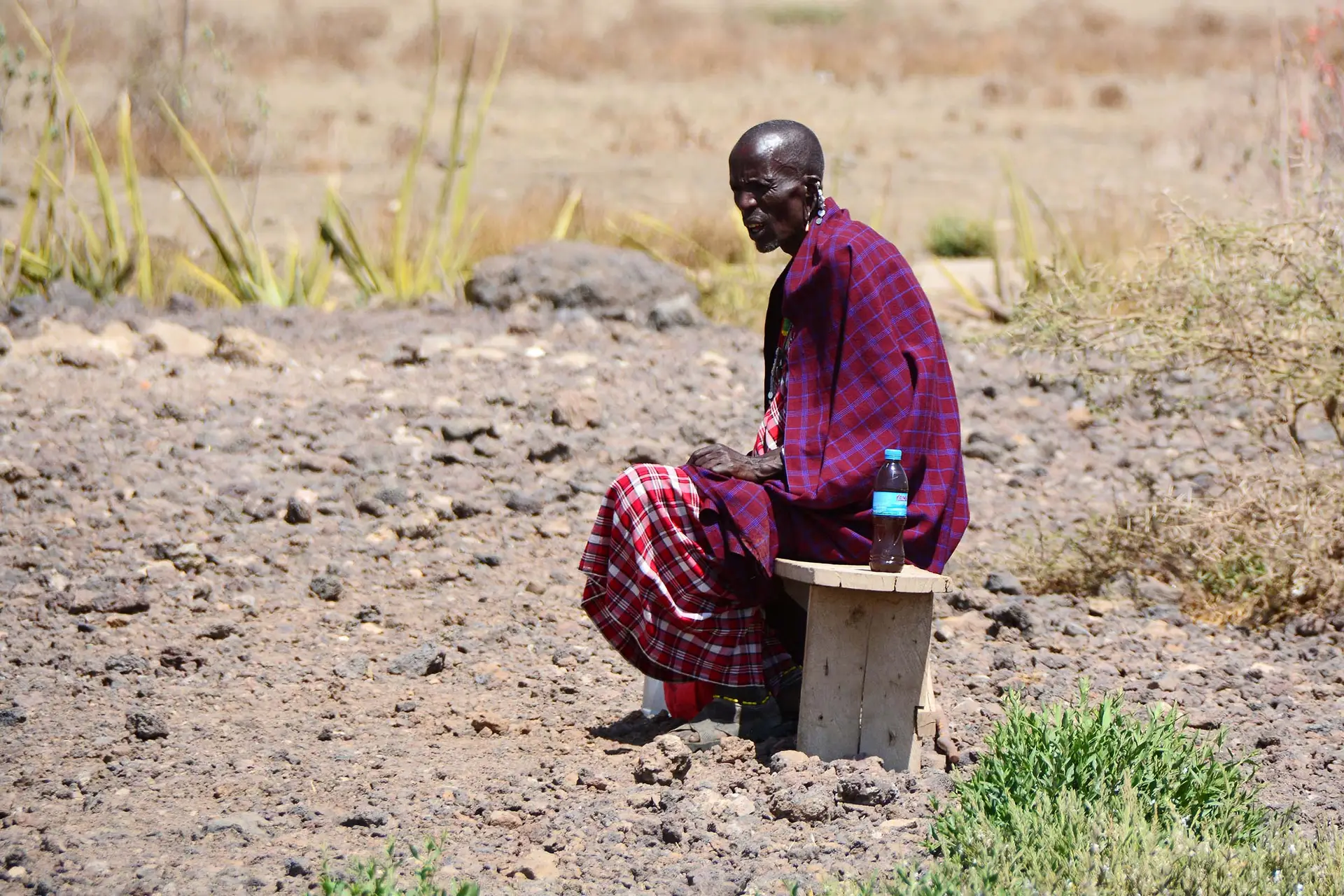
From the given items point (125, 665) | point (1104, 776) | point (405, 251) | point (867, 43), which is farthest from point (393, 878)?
point (867, 43)

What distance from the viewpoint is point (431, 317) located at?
7.99m

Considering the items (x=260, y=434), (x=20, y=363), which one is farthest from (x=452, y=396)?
(x=20, y=363)

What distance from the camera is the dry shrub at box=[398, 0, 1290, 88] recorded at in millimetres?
28500

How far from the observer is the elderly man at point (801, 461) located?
3.64 m

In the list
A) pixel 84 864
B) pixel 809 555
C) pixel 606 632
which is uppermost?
pixel 809 555

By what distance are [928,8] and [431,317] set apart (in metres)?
Result: 39.2

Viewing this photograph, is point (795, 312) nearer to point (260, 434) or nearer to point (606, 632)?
point (606, 632)

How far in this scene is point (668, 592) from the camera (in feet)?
12.4

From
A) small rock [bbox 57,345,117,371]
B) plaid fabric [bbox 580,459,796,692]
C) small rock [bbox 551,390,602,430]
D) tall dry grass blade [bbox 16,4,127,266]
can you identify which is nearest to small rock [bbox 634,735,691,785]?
plaid fabric [bbox 580,459,796,692]

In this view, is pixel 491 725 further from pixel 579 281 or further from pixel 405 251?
pixel 405 251

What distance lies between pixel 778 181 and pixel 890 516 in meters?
0.83

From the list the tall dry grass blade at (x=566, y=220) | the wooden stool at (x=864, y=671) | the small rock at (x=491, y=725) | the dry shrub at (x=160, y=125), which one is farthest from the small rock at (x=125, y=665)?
the dry shrub at (x=160, y=125)

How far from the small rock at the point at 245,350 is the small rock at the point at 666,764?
13.1 feet

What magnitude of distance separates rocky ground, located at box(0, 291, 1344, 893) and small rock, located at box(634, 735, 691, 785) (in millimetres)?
10
